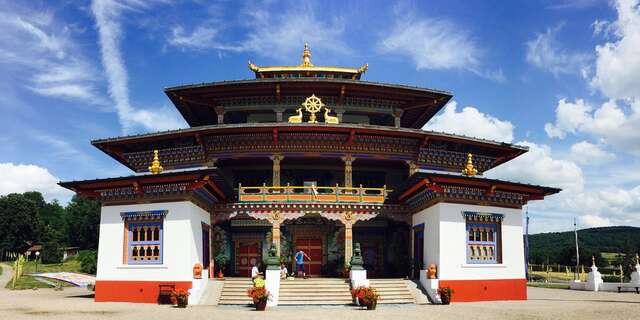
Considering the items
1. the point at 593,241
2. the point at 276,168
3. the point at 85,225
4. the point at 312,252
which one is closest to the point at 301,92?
the point at 276,168

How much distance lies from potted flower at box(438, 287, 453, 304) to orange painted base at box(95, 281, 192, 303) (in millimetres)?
10480

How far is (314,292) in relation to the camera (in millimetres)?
23125

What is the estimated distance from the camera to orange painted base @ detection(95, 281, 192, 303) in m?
23.0

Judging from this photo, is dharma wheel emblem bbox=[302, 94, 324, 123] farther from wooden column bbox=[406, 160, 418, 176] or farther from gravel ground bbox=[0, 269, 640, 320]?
gravel ground bbox=[0, 269, 640, 320]

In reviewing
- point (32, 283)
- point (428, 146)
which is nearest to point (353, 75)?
point (428, 146)

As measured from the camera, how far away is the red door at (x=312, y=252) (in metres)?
30.6

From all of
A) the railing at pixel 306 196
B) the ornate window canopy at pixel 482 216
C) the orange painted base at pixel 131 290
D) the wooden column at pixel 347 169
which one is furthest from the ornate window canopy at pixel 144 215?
the ornate window canopy at pixel 482 216

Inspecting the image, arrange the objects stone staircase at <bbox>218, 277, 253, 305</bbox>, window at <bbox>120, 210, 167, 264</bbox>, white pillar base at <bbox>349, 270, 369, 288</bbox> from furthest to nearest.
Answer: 1. window at <bbox>120, 210, 167, 264</bbox>
2. white pillar base at <bbox>349, 270, 369, 288</bbox>
3. stone staircase at <bbox>218, 277, 253, 305</bbox>

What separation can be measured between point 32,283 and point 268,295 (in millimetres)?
26463

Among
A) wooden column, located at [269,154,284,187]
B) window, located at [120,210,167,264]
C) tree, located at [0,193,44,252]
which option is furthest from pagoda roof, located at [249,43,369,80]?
tree, located at [0,193,44,252]

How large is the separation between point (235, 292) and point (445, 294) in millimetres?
8866

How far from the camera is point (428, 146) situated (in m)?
30.4

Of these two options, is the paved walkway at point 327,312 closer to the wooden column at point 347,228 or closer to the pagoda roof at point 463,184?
the pagoda roof at point 463,184

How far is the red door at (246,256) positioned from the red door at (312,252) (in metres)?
2.41
